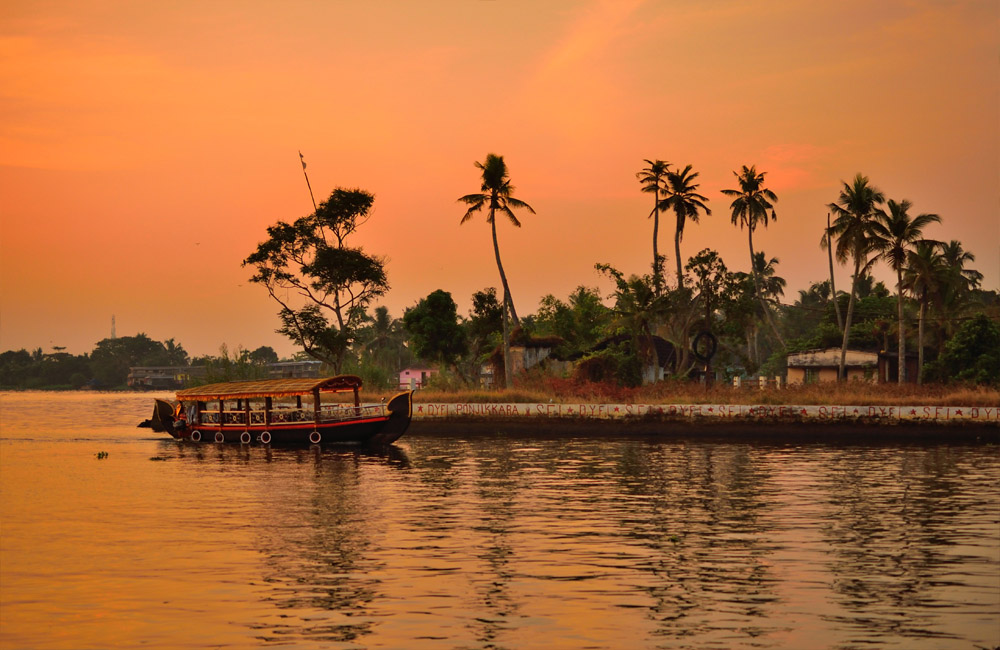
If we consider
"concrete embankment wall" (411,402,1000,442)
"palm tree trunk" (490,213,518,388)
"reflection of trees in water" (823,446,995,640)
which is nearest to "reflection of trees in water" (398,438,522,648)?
"reflection of trees in water" (823,446,995,640)

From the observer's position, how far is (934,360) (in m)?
78.8

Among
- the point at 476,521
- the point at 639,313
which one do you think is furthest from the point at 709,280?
the point at 476,521

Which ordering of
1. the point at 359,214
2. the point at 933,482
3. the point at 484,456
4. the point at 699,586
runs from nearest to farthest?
the point at 699,586 → the point at 933,482 → the point at 484,456 → the point at 359,214

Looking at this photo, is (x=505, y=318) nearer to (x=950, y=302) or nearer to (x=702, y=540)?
(x=950, y=302)

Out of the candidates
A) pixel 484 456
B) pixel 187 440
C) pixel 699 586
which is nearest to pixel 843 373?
pixel 484 456

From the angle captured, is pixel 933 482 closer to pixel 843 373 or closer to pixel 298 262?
pixel 843 373

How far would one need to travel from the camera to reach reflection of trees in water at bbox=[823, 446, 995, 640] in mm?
16578

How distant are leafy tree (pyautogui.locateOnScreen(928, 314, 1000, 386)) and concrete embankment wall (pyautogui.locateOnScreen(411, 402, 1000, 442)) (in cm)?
1619

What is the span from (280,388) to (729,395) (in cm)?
2813

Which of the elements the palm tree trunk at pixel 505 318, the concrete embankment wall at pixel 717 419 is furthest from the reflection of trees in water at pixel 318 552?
the palm tree trunk at pixel 505 318

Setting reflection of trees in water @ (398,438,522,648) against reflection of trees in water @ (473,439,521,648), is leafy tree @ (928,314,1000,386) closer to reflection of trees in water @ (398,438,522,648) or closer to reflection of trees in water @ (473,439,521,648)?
reflection of trees in water @ (398,438,522,648)

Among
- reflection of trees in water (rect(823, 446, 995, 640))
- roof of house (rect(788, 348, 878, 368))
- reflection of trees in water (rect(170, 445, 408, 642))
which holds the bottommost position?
reflection of trees in water (rect(823, 446, 995, 640))

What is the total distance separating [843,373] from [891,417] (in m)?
24.8

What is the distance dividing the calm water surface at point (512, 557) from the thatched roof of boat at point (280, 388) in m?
11.1
